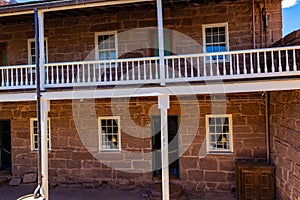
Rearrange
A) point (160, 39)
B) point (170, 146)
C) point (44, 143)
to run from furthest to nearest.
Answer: point (170, 146)
point (44, 143)
point (160, 39)

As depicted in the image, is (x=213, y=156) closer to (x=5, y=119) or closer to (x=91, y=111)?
(x=91, y=111)

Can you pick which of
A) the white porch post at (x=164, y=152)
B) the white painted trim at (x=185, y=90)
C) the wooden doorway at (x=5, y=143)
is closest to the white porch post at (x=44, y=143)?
the white painted trim at (x=185, y=90)

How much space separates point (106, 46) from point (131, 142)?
11.2 ft

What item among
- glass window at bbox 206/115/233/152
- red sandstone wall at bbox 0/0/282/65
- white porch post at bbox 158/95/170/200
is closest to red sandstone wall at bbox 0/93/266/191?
glass window at bbox 206/115/233/152

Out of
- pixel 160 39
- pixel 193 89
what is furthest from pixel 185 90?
pixel 160 39

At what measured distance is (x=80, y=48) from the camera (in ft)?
29.6

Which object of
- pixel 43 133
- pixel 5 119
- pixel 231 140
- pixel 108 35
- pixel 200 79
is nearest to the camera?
pixel 200 79

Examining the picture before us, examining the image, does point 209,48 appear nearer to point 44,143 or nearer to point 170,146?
point 170,146

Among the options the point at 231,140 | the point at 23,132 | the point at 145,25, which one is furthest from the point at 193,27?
the point at 23,132

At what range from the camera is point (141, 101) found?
8719 mm

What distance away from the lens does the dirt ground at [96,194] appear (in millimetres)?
7934

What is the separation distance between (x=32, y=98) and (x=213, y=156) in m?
5.65

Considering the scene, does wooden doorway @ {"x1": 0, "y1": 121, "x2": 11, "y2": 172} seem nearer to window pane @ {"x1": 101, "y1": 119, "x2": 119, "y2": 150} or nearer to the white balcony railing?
the white balcony railing

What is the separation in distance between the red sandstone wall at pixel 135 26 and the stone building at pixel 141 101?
32 mm
